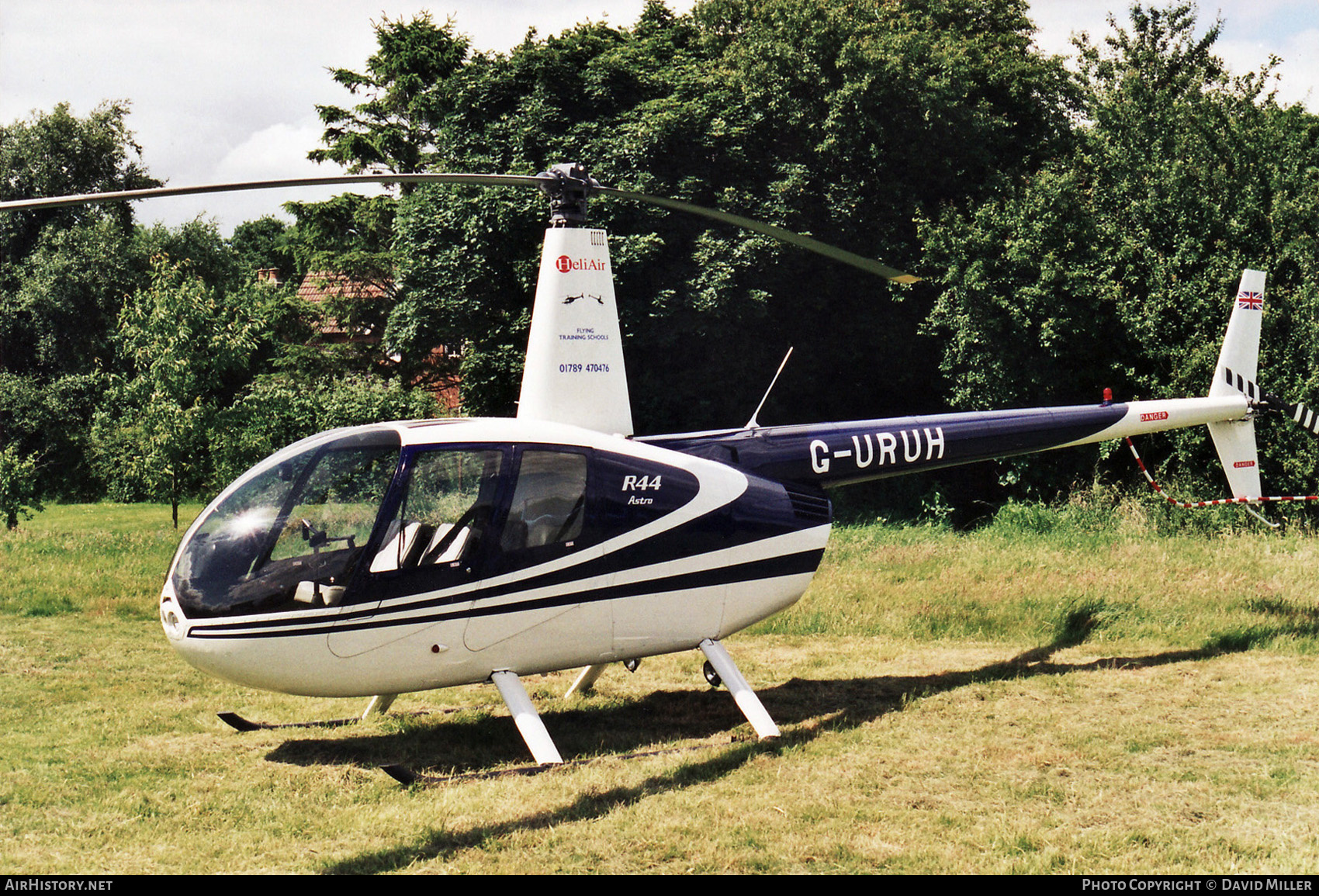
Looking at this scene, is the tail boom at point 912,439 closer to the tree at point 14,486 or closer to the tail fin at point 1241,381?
the tail fin at point 1241,381

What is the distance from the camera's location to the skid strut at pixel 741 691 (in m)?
6.91

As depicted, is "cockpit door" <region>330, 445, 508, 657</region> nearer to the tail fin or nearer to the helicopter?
the helicopter

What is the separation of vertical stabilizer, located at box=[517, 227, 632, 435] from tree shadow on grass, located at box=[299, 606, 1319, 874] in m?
2.28

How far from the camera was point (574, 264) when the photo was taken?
7199mm

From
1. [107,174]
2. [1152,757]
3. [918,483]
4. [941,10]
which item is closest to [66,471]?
[107,174]

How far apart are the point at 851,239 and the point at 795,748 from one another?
16.7 meters

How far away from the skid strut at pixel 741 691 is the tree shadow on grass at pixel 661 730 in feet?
0.38

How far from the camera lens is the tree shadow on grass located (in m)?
5.57

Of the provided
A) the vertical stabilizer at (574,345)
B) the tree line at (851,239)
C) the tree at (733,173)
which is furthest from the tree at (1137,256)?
the vertical stabilizer at (574,345)

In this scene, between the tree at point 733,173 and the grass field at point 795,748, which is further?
the tree at point 733,173

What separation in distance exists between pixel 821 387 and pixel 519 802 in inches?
775

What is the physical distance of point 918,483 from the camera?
22922 millimetres

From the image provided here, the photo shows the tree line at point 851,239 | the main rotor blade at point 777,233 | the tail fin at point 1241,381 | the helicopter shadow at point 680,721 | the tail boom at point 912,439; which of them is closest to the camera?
the helicopter shadow at point 680,721

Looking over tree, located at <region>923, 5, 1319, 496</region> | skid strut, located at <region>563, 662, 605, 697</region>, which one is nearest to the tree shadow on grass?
skid strut, located at <region>563, 662, 605, 697</region>
